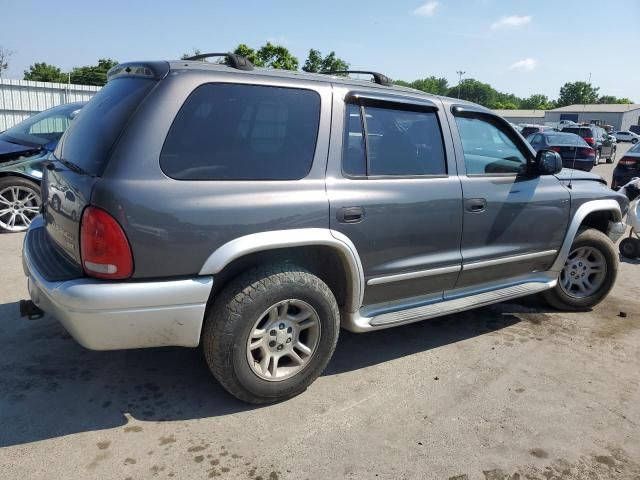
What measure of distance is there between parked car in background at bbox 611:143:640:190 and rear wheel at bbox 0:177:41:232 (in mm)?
11082

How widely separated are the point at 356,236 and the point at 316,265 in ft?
1.11

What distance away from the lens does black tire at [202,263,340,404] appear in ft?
9.07

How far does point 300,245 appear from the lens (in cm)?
291

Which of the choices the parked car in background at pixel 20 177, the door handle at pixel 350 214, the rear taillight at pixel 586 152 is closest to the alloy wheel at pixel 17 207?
Answer: the parked car in background at pixel 20 177

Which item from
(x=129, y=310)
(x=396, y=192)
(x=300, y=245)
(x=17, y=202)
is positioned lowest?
(x=17, y=202)

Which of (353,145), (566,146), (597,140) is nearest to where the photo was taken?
(353,145)

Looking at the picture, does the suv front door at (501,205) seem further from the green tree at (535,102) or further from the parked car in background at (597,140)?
the green tree at (535,102)

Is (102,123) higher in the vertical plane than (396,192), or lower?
higher

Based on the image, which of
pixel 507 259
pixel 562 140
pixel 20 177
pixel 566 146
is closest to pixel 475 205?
pixel 507 259

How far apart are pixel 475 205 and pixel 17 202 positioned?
6013 millimetres

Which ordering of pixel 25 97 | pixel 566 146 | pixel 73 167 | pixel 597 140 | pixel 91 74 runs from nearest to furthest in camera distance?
1. pixel 73 167
2. pixel 25 97
3. pixel 566 146
4. pixel 597 140
5. pixel 91 74

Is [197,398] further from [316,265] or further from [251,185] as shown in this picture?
[251,185]

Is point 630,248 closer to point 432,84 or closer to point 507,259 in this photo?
point 507,259

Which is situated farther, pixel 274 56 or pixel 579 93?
pixel 579 93
